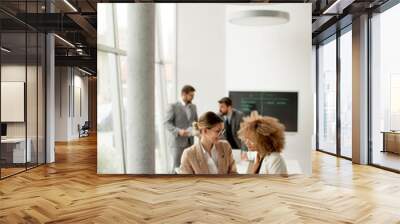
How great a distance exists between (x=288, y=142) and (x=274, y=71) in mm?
1159

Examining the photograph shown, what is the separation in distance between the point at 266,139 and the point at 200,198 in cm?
185

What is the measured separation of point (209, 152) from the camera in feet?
21.9

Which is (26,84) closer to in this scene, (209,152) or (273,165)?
(209,152)

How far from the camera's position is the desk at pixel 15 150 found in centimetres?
698

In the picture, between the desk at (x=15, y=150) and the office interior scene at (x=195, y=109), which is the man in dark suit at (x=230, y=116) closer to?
the office interior scene at (x=195, y=109)

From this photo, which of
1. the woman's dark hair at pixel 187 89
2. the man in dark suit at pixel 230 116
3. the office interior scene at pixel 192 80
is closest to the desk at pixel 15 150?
the office interior scene at pixel 192 80

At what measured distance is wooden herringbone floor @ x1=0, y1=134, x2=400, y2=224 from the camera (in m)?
4.35

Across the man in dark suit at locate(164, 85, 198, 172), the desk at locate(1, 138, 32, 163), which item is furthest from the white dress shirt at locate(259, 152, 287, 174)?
the desk at locate(1, 138, 32, 163)

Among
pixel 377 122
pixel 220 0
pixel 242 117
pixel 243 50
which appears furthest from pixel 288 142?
pixel 220 0

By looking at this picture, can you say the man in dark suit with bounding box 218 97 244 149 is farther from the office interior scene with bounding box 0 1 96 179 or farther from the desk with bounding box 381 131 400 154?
the office interior scene with bounding box 0 1 96 179

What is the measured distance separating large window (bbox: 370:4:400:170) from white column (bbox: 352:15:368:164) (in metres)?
0.15

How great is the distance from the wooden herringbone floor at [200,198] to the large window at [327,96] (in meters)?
3.61

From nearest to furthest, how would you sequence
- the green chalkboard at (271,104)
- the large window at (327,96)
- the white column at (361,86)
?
the green chalkboard at (271,104), the white column at (361,86), the large window at (327,96)

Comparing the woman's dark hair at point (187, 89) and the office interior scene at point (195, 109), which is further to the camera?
the woman's dark hair at point (187, 89)
